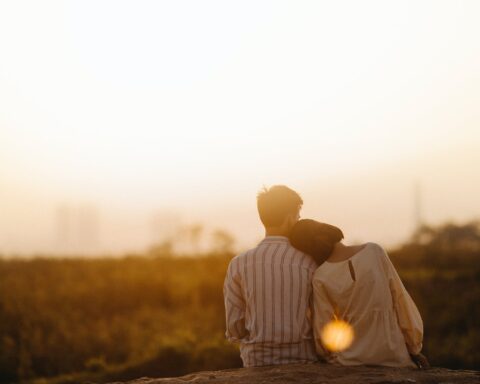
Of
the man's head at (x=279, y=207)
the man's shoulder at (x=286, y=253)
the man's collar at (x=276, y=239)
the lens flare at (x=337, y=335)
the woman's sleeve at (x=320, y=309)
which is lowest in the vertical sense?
the lens flare at (x=337, y=335)

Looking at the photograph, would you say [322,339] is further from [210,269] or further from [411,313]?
[210,269]

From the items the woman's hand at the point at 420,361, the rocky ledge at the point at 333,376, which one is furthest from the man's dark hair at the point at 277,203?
the woman's hand at the point at 420,361

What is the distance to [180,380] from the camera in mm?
5996

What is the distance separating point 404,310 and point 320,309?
647 millimetres

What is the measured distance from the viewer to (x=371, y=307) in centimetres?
587

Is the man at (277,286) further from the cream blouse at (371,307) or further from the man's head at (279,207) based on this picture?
the cream blouse at (371,307)

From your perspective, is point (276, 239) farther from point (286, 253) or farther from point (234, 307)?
point (234, 307)

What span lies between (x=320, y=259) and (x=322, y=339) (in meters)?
0.64

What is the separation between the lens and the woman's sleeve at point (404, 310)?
233 inches

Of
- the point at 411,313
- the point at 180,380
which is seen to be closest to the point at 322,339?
the point at 411,313

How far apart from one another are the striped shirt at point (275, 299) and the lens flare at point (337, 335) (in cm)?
18

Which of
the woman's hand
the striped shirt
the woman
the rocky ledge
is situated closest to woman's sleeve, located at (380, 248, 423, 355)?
the woman

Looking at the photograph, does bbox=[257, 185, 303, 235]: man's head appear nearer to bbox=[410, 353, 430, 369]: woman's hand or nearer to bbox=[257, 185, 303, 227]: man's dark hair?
bbox=[257, 185, 303, 227]: man's dark hair

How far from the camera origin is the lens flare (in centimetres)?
602
